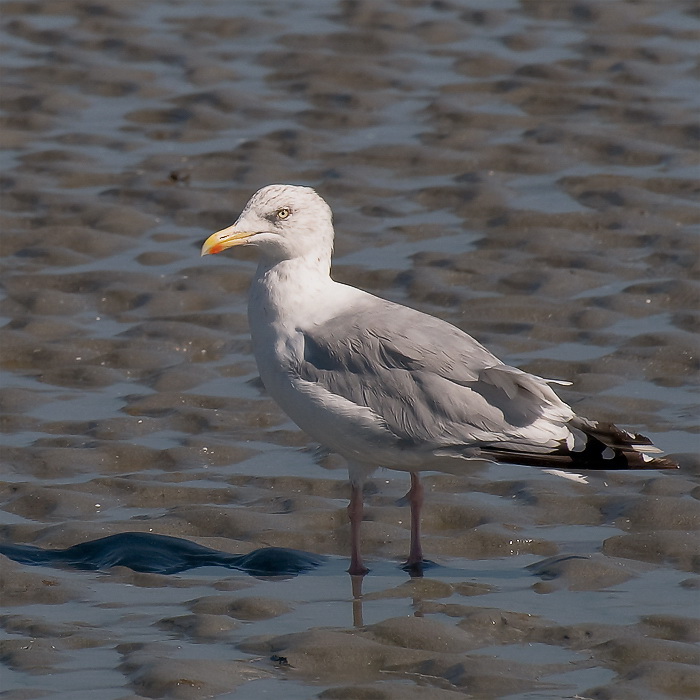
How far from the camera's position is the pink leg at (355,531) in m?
6.51

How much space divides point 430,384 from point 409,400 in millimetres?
108

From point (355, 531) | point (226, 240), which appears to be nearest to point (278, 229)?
point (226, 240)

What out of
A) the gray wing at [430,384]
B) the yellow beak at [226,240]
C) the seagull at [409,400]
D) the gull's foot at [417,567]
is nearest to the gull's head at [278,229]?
the yellow beak at [226,240]

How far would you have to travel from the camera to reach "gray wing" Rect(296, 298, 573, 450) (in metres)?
6.39

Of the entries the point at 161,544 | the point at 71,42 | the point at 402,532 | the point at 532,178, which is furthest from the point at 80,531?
the point at 71,42

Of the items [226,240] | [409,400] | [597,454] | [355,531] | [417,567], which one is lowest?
[417,567]

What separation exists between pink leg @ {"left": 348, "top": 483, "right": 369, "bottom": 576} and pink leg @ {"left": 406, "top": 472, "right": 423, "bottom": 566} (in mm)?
197

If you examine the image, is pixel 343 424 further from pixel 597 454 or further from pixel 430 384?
pixel 597 454

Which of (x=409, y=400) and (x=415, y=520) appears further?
(x=415, y=520)

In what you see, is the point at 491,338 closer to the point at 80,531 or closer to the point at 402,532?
the point at 402,532

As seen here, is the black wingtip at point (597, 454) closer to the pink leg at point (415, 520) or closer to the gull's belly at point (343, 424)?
the gull's belly at point (343, 424)

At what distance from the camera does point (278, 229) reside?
6.93 meters

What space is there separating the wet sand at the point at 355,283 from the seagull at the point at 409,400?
440 millimetres

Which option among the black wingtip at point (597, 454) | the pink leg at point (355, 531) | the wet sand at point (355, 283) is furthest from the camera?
the pink leg at point (355, 531)
